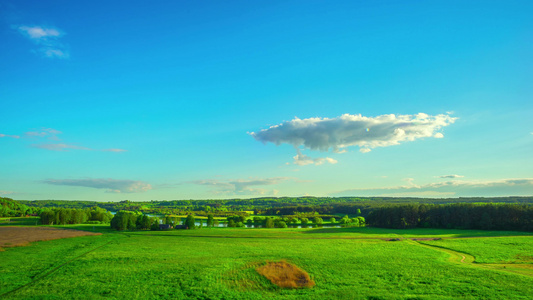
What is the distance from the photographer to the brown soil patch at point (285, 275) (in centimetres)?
3440

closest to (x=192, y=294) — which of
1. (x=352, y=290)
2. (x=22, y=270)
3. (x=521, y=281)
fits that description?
(x=352, y=290)

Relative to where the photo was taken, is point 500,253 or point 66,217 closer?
point 500,253

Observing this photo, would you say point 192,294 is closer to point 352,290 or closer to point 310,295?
point 310,295

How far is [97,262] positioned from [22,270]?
30.4ft

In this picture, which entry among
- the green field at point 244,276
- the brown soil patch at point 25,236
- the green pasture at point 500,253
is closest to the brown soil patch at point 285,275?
the green field at point 244,276

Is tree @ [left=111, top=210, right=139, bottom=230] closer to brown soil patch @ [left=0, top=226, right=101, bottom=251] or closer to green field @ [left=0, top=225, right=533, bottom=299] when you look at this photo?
brown soil patch @ [left=0, top=226, right=101, bottom=251]

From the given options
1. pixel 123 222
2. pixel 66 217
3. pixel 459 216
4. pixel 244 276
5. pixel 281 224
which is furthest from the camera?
pixel 281 224

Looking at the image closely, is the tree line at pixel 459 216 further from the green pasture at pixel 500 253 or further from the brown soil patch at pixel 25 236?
the brown soil patch at pixel 25 236

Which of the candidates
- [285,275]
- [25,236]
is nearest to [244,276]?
[285,275]

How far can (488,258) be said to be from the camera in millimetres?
48812

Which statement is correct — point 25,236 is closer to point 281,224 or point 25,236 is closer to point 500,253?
point 281,224

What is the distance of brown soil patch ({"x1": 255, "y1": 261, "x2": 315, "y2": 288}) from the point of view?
34403 millimetres

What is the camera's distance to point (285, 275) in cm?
3762

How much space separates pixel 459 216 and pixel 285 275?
366 ft
